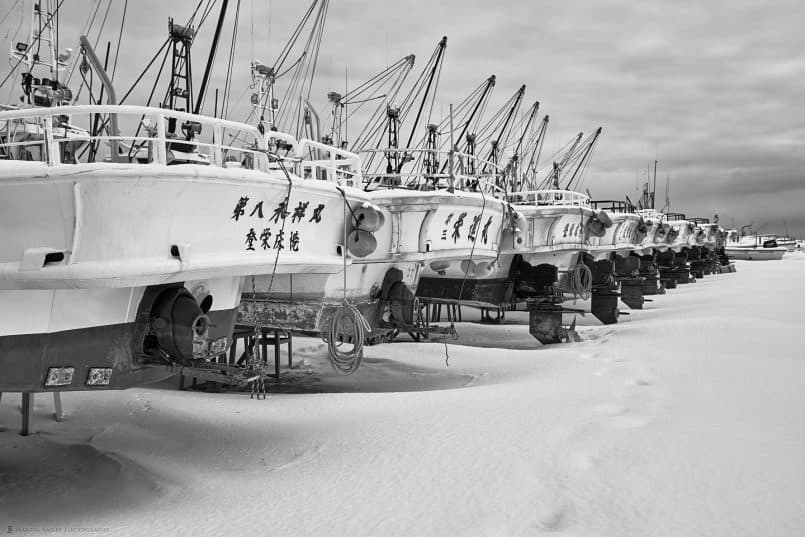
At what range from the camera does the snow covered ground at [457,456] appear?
539 cm

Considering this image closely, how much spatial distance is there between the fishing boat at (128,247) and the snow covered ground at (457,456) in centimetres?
138

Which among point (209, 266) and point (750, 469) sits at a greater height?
point (209, 266)

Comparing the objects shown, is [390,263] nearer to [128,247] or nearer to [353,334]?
[353,334]

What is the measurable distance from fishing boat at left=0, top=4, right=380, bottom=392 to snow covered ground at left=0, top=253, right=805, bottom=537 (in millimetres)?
1383

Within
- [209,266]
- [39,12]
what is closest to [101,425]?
[209,266]

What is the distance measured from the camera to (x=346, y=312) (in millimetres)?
9250

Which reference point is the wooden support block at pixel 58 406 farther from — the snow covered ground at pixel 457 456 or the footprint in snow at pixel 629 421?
the footprint in snow at pixel 629 421

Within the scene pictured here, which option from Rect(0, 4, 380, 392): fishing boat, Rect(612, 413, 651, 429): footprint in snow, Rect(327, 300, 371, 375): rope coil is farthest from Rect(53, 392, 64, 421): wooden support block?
Rect(612, 413, 651, 429): footprint in snow

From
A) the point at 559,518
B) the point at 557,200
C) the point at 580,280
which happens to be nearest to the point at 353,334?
Result: the point at 559,518

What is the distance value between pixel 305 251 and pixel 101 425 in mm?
4317

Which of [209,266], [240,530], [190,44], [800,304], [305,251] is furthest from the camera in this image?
[800,304]

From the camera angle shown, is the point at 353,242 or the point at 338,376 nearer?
the point at 353,242

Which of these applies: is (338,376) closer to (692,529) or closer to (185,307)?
(185,307)

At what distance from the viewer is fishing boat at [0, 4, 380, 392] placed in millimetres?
5551
